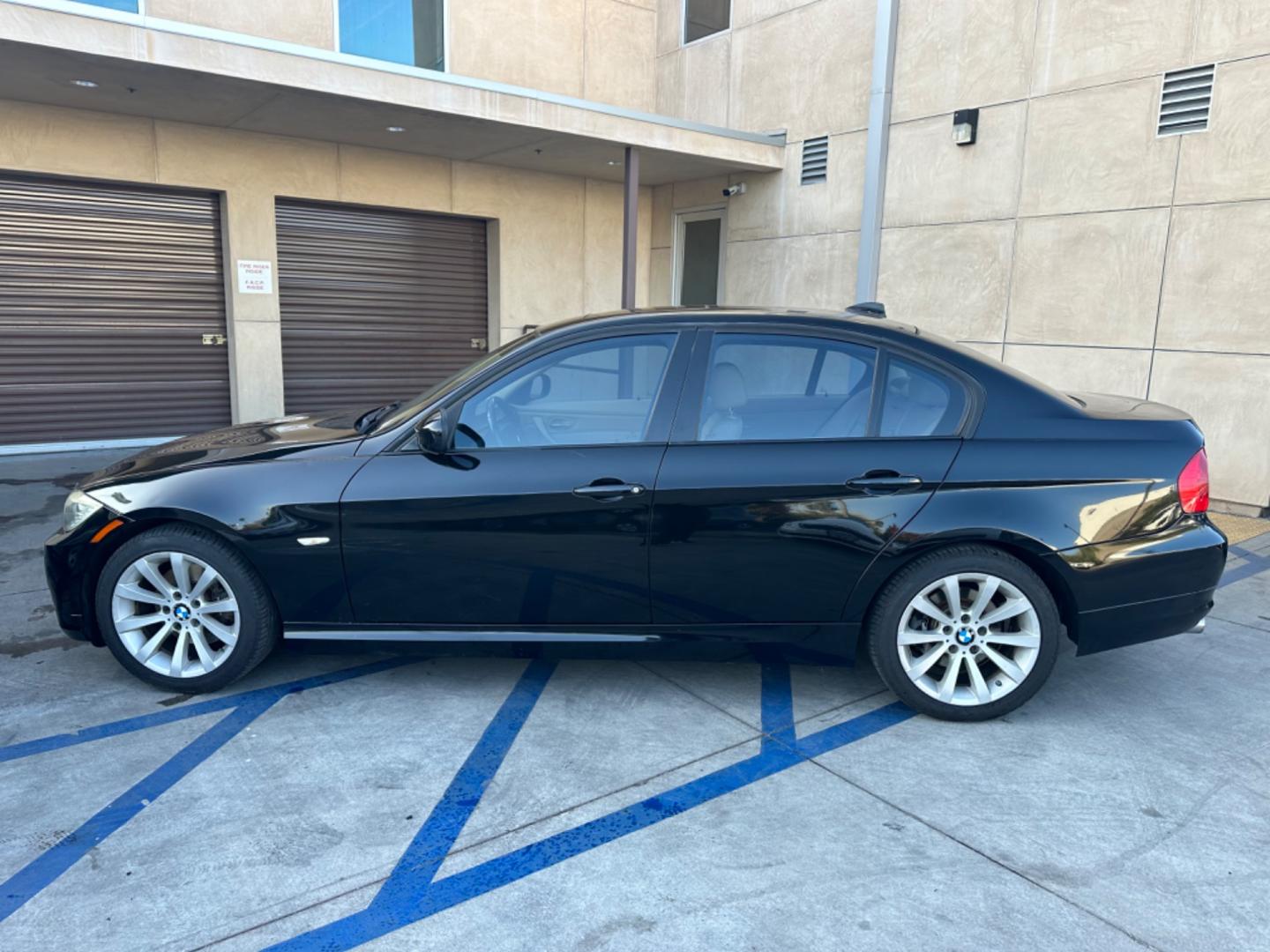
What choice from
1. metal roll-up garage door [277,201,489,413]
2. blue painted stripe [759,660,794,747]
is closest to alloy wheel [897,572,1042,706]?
blue painted stripe [759,660,794,747]

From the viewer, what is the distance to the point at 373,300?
10.9 metres

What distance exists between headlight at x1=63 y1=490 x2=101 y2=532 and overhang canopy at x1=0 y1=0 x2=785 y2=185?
4.68 meters

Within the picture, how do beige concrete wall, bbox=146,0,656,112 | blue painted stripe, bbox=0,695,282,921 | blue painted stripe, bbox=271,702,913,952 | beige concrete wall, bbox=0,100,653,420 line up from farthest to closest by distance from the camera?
1. beige concrete wall, bbox=146,0,656,112
2. beige concrete wall, bbox=0,100,653,420
3. blue painted stripe, bbox=0,695,282,921
4. blue painted stripe, bbox=271,702,913,952

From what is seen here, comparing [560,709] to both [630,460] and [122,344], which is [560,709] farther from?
[122,344]

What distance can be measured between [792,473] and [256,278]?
8.27m

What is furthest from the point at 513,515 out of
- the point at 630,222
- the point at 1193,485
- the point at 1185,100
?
the point at 1185,100

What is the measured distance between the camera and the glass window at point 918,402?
354cm

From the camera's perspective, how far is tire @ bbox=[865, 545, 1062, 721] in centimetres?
346

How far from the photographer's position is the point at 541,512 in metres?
3.47

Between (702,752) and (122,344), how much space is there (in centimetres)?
873

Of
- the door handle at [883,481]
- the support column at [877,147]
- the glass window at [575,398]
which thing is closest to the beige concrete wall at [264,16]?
the support column at [877,147]

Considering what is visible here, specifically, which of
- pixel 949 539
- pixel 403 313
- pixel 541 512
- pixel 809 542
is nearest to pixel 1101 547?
pixel 949 539

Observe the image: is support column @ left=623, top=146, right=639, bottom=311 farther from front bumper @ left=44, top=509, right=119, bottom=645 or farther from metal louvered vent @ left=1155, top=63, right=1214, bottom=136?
front bumper @ left=44, top=509, right=119, bottom=645

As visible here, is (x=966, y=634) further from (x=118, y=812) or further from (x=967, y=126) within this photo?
(x=967, y=126)
